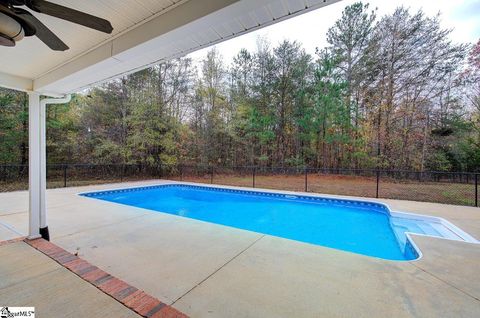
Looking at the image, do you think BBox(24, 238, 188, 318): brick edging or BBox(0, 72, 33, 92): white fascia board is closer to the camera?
BBox(24, 238, 188, 318): brick edging

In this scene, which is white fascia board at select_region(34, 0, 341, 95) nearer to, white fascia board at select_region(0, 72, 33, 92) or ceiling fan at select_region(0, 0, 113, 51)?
white fascia board at select_region(0, 72, 33, 92)

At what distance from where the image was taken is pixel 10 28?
1180 mm

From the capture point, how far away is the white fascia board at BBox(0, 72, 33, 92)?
2604mm

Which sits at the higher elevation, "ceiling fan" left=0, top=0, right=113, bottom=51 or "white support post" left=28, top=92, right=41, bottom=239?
"ceiling fan" left=0, top=0, right=113, bottom=51

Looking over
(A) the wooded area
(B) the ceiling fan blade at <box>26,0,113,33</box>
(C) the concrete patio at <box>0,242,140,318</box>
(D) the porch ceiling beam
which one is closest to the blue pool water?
(C) the concrete patio at <box>0,242,140,318</box>

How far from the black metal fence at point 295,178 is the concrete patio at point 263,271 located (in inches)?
159

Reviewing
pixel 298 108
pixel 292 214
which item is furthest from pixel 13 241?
pixel 298 108

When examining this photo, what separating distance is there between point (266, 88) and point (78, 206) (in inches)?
446

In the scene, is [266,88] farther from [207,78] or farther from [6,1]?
[6,1]

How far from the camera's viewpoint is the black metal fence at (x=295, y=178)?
6984mm

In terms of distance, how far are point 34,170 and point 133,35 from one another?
2179 mm

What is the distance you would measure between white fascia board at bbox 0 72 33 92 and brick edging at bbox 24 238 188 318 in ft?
6.48

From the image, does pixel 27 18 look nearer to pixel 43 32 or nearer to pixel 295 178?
pixel 43 32

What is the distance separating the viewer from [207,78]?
12812 mm
